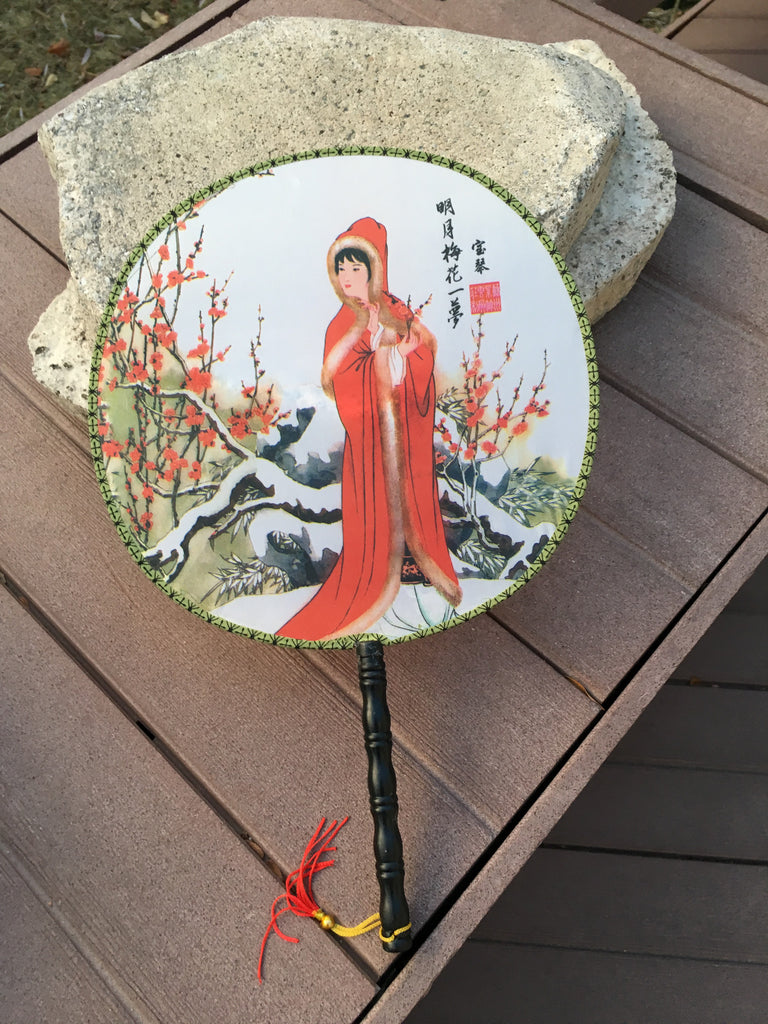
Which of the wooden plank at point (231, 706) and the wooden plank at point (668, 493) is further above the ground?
the wooden plank at point (668, 493)

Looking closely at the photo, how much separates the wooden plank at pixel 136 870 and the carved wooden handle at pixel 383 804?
0.09 metres

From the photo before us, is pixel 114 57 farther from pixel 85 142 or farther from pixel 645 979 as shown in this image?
pixel 645 979

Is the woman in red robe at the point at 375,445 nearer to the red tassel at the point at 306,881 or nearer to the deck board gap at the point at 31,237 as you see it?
the red tassel at the point at 306,881

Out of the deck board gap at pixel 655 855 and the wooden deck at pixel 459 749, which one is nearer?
the wooden deck at pixel 459 749

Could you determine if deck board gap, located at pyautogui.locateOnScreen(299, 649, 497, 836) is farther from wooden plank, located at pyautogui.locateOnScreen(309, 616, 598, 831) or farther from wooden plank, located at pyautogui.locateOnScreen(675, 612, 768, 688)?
wooden plank, located at pyautogui.locateOnScreen(675, 612, 768, 688)

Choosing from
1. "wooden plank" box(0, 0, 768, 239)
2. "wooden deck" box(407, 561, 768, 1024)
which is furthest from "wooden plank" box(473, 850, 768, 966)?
"wooden plank" box(0, 0, 768, 239)

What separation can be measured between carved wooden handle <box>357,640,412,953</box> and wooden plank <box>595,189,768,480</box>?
0.62m

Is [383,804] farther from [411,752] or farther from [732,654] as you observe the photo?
[732,654]

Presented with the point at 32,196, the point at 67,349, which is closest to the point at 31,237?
the point at 32,196

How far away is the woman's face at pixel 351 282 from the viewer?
86cm

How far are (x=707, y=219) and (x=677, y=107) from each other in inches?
9.7

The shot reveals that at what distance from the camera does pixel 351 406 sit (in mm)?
873

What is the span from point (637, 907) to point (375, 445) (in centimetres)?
79

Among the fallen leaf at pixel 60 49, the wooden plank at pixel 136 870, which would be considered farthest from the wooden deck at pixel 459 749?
the fallen leaf at pixel 60 49
